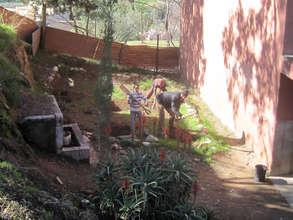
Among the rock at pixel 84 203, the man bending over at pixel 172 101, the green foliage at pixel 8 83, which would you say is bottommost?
the rock at pixel 84 203

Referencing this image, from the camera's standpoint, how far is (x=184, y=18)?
1741 cm

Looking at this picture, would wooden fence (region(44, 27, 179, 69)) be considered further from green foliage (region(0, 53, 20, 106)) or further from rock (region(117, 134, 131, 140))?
green foliage (region(0, 53, 20, 106))

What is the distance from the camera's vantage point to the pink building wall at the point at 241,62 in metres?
8.22

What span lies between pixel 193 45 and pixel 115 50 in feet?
12.9

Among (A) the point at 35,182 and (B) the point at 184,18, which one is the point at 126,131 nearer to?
(A) the point at 35,182

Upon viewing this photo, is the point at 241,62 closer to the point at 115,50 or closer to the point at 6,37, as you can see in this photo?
the point at 6,37

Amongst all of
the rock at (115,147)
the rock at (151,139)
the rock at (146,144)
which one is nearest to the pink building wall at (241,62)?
the rock at (151,139)

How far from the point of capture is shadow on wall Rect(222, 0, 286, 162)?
8203 mm

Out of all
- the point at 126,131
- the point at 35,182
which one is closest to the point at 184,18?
the point at 126,131

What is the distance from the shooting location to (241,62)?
10.3 m

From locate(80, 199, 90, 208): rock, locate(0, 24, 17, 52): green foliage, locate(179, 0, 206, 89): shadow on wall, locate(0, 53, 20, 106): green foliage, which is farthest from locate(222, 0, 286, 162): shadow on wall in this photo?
locate(0, 24, 17, 52): green foliage

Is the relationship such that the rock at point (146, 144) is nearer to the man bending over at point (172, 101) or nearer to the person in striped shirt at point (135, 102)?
the person in striped shirt at point (135, 102)

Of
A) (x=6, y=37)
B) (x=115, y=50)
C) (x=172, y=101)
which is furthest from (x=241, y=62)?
(x=115, y=50)

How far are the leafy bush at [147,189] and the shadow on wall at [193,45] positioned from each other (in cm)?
932
